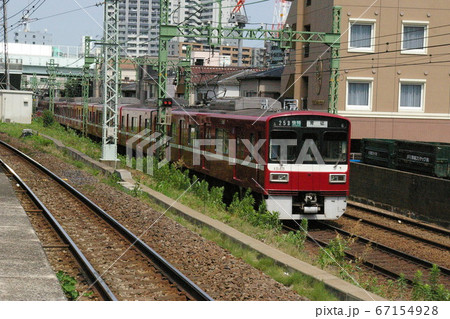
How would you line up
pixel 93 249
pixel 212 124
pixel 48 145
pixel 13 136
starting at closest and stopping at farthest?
1. pixel 93 249
2. pixel 212 124
3. pixel 48 145
4. pixel 13 136

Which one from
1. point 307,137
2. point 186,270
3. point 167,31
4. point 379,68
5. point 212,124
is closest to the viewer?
point 186,270

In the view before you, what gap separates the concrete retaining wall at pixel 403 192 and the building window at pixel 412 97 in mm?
12771

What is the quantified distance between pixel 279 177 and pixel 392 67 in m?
21.3

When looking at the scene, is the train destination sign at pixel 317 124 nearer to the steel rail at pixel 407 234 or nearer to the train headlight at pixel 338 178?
the train headlight at pixel 338 178

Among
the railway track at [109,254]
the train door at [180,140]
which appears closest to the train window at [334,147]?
the railway track at [109,254]

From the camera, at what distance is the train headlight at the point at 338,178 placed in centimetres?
1677

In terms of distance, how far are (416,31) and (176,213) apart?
23.6 metres

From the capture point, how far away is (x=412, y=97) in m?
36.2

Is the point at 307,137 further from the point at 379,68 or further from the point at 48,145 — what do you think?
the point at 48,145

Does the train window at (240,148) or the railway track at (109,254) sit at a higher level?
the train window at (240,148)

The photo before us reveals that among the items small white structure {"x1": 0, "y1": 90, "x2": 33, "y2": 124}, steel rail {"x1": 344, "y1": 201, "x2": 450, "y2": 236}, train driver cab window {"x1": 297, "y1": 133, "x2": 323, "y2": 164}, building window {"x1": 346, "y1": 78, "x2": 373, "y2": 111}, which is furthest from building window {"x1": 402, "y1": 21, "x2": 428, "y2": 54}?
small white structure {"x1": 0, "y1": 90, "x2": 33, "y2": 124}

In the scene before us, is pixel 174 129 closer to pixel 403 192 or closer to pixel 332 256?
pixel 403 192

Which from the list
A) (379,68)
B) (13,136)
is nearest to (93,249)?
(379,68)

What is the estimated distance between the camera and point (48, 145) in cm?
3806
